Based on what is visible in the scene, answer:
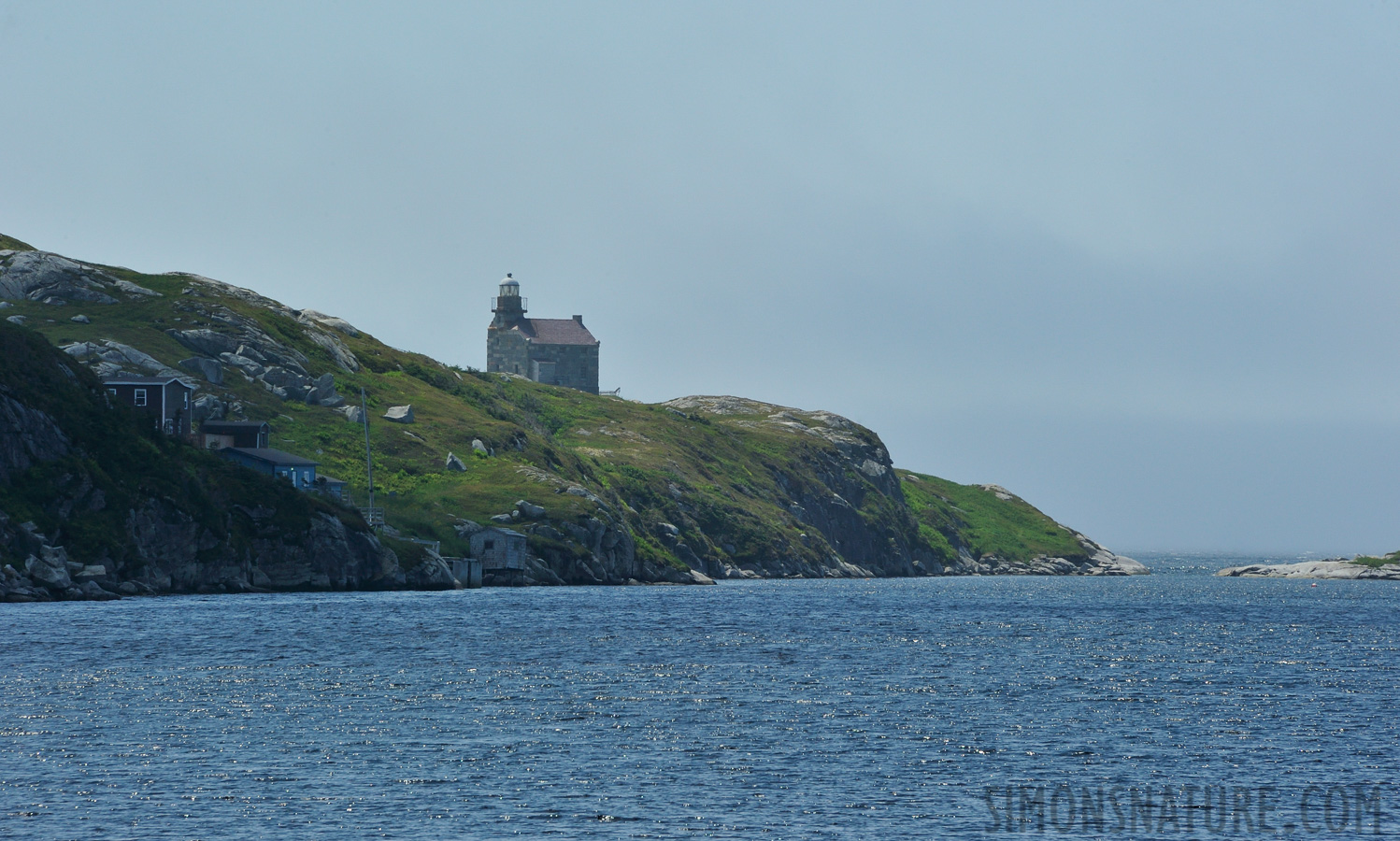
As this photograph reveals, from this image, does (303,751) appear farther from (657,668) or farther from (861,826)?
(657,668)

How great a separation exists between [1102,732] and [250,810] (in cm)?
3081

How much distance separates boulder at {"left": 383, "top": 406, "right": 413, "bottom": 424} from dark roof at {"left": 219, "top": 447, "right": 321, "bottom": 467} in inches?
1353

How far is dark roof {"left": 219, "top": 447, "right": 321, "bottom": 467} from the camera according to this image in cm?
13738

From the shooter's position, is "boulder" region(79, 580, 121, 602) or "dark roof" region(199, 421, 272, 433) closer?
"boulder" region(79, 580, 121, 602)

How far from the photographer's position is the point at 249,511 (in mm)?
121938

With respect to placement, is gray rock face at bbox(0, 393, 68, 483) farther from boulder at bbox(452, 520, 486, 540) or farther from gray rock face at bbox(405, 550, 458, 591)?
boulder at bbox(452, 520, 486, 540)

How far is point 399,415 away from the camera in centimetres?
17850

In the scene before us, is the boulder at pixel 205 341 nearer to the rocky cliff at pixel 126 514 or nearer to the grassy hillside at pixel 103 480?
the grassy hillside at pixel 103 480

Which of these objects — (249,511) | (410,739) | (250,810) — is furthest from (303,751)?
(249,511)

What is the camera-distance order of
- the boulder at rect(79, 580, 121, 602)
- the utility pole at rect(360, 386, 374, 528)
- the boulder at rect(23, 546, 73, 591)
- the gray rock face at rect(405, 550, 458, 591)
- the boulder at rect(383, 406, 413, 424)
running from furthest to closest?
the boulder at rect(383, 406, 413, 424) → the utility pole at rect(360, 386, 374, 528) → the gray rock face at rect(405, 550, 458, 591) → the boulder at rect(79, 580, 121, 602) → the boulder at rect(23, 546, 73, 591)

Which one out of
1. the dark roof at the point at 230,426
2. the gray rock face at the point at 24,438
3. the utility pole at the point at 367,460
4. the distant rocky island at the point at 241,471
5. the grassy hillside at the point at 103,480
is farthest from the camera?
the utility pole at the point at 367,460

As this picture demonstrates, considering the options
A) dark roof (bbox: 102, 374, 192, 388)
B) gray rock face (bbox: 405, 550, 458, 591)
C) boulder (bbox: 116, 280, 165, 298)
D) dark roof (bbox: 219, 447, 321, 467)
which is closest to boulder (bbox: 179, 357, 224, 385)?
dark roof (bbox: 102, 374, 192, 388)

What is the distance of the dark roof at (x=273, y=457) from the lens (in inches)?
5408

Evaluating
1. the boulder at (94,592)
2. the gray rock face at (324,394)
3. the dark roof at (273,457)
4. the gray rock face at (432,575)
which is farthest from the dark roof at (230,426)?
the boulder at (94,592)
